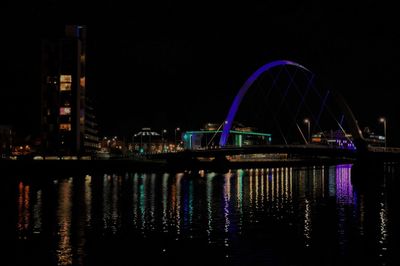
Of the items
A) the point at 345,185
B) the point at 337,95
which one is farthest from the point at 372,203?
the point at 337,95

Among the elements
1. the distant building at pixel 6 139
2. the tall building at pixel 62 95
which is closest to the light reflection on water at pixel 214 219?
the tall building at pixel 62 95

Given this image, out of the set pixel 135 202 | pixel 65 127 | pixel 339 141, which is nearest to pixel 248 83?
pixel 339 141

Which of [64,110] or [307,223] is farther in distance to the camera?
[64,110]

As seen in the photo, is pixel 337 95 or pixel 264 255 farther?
pixel 337 95

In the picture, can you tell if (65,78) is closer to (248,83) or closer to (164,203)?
(248,83)

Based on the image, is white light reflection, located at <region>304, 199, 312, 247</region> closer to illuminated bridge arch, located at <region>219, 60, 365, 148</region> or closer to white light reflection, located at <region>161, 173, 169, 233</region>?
white light reflection, located at <region>161, 173, 169, 233</region>

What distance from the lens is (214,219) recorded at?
35031 millimetres

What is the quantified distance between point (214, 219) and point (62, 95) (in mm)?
91072

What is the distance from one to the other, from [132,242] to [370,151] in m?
44.7

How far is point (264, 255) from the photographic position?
80.8ft

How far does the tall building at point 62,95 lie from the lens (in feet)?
395

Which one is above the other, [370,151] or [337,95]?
[337,95]

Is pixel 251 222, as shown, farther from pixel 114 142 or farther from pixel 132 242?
pixel 114 142

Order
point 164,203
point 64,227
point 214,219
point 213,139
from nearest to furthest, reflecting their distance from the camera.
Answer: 1. point 64,227
2. point 214,219
3. point 164,203
4. point 213,139
